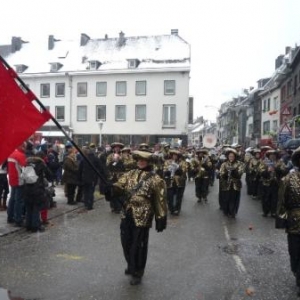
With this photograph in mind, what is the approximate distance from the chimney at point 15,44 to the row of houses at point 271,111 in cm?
2420

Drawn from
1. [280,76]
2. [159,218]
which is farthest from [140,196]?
[280,76]

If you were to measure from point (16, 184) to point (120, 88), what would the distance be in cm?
3900

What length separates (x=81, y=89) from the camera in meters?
48.6

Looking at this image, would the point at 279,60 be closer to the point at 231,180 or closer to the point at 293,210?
the point at 231,180

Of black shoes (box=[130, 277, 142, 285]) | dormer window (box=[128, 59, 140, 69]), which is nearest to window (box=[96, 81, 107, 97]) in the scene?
dormer window (box=[128, 59, 140, 69])

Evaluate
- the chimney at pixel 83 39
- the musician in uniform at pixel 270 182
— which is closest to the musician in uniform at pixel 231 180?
the musician in uniform at pixel 270 182

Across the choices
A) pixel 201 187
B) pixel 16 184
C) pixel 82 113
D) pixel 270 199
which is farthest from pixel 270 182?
pixel 82 113

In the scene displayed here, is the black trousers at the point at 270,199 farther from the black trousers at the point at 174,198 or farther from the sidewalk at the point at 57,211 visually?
the sidewalk at the point at 57,211

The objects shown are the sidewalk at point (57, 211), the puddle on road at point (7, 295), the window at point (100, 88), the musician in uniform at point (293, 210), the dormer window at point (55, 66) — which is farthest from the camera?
the dormer window at point (55, 66)

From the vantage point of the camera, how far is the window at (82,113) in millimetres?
48469

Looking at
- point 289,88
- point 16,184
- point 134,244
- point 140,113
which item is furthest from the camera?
point 140,113

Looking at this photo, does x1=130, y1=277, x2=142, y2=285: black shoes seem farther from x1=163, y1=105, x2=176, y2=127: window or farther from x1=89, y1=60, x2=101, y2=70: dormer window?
x1=89, y1=60, x2=101, y2=70: dormer window

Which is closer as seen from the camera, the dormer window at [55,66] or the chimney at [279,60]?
the dormer window at [55,66]

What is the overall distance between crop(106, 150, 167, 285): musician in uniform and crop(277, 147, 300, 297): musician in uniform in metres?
1.53
